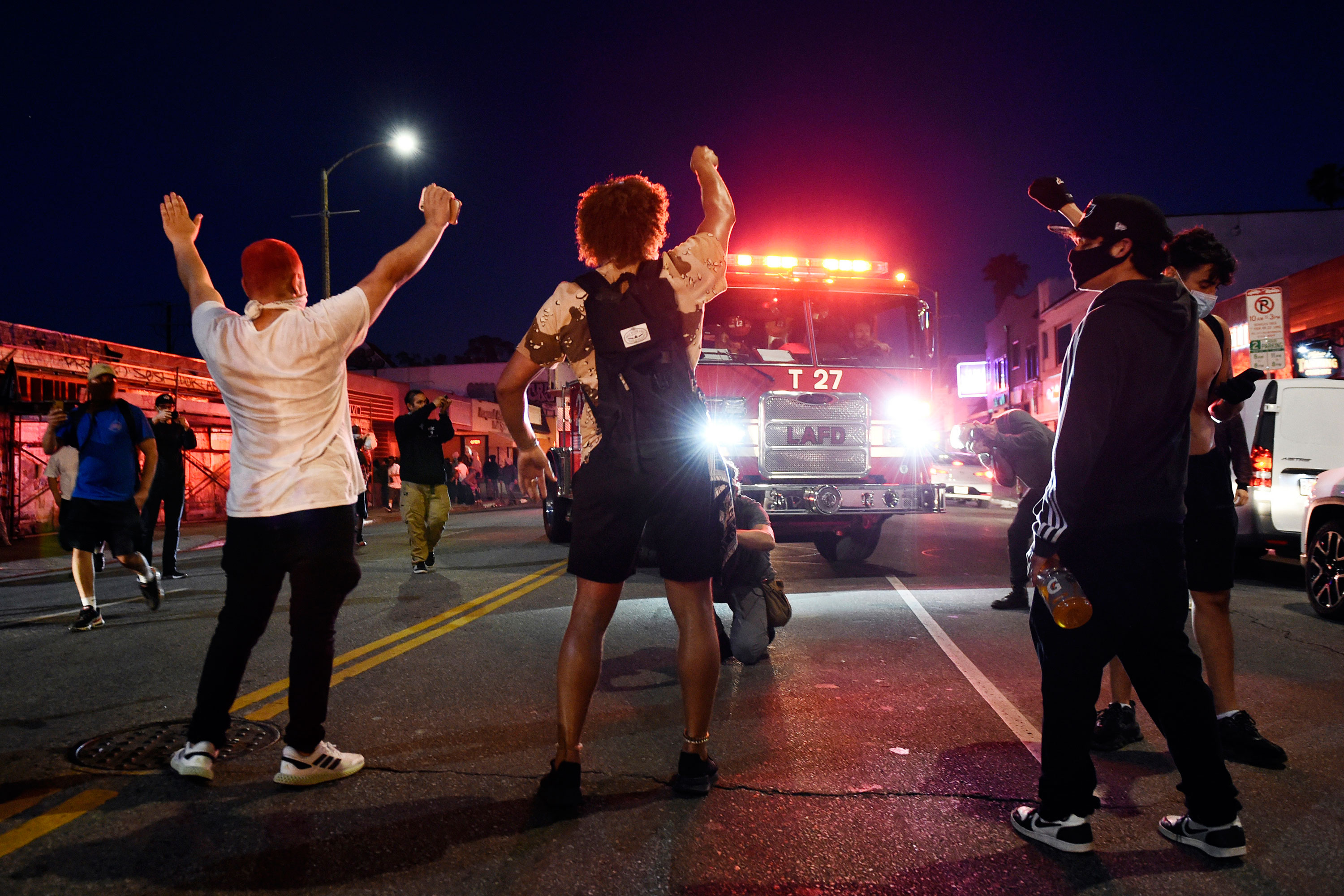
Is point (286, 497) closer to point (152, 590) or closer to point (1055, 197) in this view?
point (1055, 197)

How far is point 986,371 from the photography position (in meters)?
47.3

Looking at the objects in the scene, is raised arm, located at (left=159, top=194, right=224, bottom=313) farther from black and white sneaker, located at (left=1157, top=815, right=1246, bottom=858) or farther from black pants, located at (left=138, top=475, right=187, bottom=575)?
black pants, located at (left=138, top=475, right=187, bottom=575)

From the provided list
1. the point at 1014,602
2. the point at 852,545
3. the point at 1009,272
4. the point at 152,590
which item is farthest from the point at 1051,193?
the point at 1009,272

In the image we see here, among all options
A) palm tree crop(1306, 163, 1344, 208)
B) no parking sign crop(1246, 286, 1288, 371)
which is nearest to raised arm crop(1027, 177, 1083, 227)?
no parking sign crop(1246, 286, 1288, 371)

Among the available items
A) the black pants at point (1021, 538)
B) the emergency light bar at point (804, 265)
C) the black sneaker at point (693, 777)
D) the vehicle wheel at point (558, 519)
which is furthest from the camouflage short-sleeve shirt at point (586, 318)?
the vehicle wheel at point (558, 519)

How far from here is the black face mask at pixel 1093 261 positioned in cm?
276

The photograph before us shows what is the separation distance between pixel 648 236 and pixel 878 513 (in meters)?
6.10

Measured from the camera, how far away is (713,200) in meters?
3.28

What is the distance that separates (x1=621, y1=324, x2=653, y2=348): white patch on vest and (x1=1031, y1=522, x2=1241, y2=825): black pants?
1.48 metres

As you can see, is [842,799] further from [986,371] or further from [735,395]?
[986,371]

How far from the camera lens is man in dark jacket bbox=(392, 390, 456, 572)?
9.33 m

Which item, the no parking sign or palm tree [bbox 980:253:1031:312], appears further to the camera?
palm tree [bbox 980:253:1031:312]

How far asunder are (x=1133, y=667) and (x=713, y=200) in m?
2.14

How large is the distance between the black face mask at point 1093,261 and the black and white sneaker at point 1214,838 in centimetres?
168
